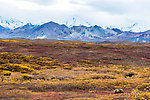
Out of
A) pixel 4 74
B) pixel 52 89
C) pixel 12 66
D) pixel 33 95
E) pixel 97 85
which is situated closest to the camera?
pixel 33 95

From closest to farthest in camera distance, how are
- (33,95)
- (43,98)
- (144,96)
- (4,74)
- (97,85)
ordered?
(144,96)
(43,98)
(33,95)
(97,85)
(4,74)

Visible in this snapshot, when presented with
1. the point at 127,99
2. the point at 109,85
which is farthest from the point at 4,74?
the point at 127,99

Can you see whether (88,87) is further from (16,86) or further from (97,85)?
(16,86)

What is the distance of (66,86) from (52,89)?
190 cm

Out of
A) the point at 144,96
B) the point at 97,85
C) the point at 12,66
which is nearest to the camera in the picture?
the point at 144,96

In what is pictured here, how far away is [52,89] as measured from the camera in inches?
802

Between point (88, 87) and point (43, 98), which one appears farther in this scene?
point (88, 87)

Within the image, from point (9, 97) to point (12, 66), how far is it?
20455mm

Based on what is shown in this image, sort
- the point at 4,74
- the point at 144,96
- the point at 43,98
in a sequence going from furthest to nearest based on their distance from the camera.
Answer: the point at 4,74, the point at 43,98, the point at 144,96

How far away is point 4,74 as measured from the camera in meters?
29.4

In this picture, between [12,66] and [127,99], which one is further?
[12,66]

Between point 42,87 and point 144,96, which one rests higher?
point 144,96

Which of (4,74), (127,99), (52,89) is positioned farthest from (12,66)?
(127,99)

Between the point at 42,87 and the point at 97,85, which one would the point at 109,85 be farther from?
the point at 42,87
